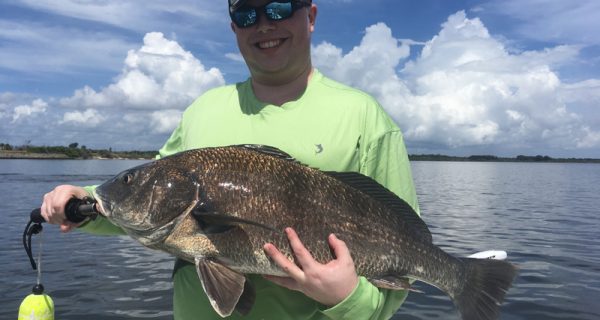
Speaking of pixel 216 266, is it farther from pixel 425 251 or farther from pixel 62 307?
pixel 62 307

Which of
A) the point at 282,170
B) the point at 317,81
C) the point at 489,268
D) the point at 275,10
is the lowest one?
the point at 489,268

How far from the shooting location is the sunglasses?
3301 mm

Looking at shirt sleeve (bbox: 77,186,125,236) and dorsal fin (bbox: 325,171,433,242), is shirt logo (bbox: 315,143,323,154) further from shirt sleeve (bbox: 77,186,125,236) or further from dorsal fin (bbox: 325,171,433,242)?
shirt sleeve (bbox: 77,186,125,236)

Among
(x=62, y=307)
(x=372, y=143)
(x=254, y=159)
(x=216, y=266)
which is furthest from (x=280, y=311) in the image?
(x=62, y=307)

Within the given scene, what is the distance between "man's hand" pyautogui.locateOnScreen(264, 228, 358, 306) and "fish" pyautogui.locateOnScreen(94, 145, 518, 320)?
0.35 feet

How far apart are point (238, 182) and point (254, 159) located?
7.2 inches

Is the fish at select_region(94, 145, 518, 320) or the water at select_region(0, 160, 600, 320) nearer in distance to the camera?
the fish at select_region(94, 145, 518, 320)

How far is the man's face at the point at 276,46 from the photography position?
11.0ft

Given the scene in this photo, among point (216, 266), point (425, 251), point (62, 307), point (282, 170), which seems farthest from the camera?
point (62, 307)

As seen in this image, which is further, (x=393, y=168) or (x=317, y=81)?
(x=317, y=81)

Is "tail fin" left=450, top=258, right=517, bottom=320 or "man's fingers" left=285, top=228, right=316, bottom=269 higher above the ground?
"man's fingers" left=285, top=228, right=316, bottom=269

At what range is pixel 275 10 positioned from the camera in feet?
10.8

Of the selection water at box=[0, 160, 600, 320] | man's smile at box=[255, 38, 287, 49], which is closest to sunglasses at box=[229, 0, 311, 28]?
man's smile at box=[255, 38, 287, 49]

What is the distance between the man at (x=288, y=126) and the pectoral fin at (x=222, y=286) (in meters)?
0.21
